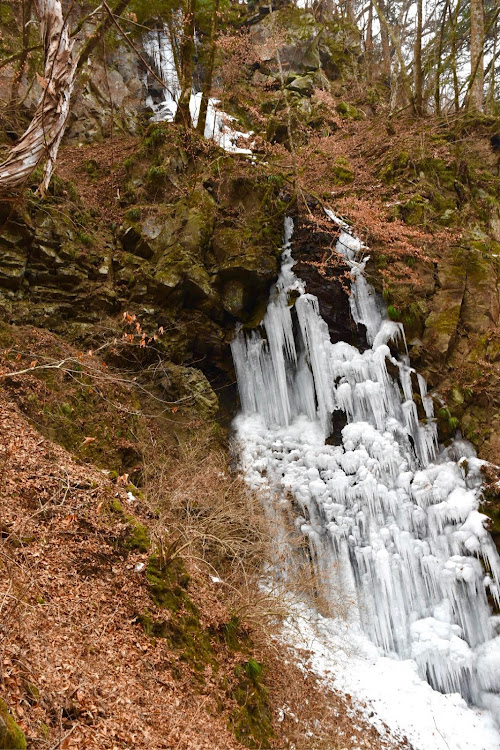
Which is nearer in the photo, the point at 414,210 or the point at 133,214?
the point at 414,210

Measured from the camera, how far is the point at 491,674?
22.9 feet

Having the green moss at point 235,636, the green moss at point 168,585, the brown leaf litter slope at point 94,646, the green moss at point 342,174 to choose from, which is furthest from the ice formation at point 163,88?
the green moss at point 235,636

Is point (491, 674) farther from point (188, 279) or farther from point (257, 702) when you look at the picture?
point (188, 279)

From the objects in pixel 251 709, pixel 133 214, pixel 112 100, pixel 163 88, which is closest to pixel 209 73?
pixel 133 214

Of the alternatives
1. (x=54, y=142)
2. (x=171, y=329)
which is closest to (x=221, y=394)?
(x=171, y=329)

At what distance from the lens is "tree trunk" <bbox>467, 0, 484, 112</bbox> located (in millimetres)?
10891

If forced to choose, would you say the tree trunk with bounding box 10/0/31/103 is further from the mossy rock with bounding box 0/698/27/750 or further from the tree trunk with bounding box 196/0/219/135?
the mossy rock with bounding box 0/698/27/750

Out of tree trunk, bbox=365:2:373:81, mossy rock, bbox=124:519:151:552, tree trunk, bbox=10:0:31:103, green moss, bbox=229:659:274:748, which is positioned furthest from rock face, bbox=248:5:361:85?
green moss, bbox=229:659:274:748

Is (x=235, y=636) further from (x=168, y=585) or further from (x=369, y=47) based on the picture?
(x=369, y=47)

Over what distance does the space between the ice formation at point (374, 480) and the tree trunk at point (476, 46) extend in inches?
197

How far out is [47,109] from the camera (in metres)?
2.53

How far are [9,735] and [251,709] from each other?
387 centimetres

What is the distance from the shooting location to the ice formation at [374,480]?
24.8 ft

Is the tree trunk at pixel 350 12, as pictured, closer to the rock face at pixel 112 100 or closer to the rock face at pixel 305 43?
the rock face at pixel 305 43
